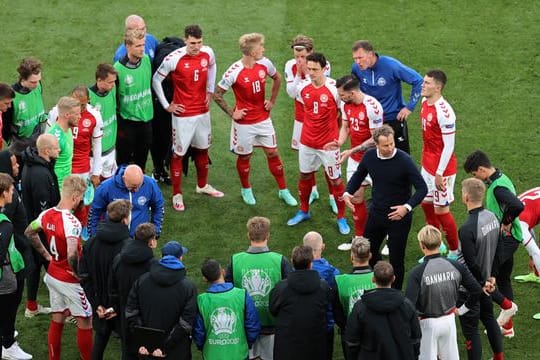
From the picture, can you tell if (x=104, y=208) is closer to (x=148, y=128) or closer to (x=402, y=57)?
(x=148, y=128)

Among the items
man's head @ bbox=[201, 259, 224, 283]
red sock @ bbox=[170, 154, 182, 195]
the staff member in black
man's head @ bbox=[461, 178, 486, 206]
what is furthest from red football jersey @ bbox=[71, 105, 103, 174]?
man's head @ bbox=[461, 178, 486, 206]

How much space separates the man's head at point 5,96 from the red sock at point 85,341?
101 inches

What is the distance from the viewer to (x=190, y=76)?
10344 millimetres

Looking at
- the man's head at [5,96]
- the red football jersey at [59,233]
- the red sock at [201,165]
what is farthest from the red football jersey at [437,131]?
the man's head at [5,96]

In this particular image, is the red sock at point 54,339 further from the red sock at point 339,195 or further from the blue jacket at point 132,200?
the red sock at point 339,195

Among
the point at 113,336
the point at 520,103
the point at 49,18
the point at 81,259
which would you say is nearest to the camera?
the point at 81,259

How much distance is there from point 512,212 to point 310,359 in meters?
2.20

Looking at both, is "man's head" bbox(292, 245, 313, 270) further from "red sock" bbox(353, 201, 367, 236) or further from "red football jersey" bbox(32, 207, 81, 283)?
"red sock" bbox(353, 201, 367, 236)

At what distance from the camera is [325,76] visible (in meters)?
9.91

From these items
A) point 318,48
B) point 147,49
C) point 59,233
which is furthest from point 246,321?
point 318,48

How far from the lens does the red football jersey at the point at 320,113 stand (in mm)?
9805

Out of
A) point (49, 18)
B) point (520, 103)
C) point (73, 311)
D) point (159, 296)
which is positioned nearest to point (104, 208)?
point (73, 311)

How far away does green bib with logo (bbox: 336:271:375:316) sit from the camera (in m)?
7.07

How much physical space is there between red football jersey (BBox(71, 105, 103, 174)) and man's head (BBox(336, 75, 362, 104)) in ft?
7.81
